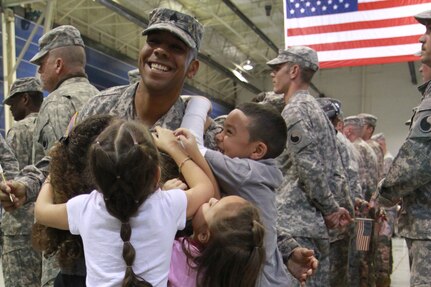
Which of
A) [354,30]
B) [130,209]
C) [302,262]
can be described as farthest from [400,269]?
[130,209]

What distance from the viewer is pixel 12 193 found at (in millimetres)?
1895

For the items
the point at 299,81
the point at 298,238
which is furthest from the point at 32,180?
the point at 299,81

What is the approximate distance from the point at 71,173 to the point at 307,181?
5.34 feet

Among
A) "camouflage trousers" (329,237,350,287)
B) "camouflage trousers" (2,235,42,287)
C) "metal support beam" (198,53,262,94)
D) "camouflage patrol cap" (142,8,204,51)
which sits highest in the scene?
"metal support beam" (198,53,262,94)

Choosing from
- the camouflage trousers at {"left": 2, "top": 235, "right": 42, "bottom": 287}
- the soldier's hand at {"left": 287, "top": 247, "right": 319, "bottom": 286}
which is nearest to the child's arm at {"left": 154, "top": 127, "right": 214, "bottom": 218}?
the soldier's hand at {"left": 287, "top": 247, "right": 319, "bottom": 286}

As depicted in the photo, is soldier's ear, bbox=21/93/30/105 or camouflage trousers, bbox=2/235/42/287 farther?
soldier's ear, bbox=21/93/30/105

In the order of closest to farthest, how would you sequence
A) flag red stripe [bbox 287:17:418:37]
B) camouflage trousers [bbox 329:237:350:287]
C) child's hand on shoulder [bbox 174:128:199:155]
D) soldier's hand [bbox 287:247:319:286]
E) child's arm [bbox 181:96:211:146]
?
child's hand on shoulder [bbox 174:128:199:155], child's arm [bbox 181:96:211:146], soldier's hand [bbox 287:247:319:286], camouflage trousers [bbox 329:237:350:287], flag red stripe [bbox 287:17:418:37]

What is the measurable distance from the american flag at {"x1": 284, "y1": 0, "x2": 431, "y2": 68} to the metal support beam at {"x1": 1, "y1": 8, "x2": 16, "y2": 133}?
4.86 metres

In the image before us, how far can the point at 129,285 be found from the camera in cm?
120

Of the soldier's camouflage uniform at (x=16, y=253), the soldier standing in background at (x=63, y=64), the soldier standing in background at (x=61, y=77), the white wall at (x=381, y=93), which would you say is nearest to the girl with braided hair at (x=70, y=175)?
the soldier standing in background at (x=61, y=77)

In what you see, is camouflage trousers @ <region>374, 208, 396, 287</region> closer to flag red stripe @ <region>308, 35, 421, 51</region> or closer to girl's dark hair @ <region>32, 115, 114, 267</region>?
flag red stripe @ <region>308, 35, 421, 51</region>

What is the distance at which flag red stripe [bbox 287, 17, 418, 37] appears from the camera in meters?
4.95

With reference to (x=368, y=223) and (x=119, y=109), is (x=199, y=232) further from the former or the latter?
(x=368, y=223)

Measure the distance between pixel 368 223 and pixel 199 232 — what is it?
2200mm
